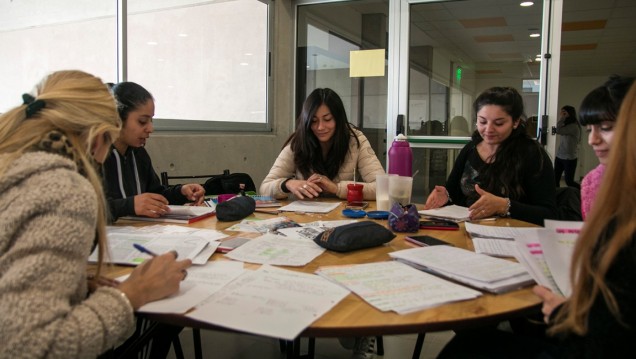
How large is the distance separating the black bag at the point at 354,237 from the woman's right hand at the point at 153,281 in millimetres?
421

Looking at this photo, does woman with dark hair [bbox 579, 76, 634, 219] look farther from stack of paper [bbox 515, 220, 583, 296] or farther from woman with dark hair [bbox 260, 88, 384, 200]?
woman with dark hair [bbox 260, 88, 384, 200]

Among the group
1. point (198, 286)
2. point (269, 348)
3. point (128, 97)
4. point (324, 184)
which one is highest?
point (128, 97)

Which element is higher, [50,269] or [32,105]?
[32,105]

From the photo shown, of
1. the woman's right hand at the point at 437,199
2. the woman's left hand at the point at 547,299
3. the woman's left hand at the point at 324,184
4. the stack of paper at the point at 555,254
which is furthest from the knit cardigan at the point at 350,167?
the woman's left hand at the point at 547,299

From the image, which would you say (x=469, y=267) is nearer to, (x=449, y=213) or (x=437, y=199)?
(x=449, y=213)

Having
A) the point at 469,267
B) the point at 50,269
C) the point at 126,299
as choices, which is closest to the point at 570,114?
the point at 469,267

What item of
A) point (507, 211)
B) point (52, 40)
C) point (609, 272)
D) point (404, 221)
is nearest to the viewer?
point (609, 272)

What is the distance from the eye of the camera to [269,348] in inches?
86.1

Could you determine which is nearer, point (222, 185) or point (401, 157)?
point (401, 157)

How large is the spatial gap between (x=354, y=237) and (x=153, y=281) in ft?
1.77

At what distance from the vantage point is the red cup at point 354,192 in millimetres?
2088

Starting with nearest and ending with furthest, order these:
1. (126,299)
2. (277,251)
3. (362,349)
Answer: (126,299), (277,251), (362,349)

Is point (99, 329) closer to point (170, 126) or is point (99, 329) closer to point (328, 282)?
point (328, 282)

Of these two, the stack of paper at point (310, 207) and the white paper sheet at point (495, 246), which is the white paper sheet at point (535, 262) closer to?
the white paper sheet at point (495, 246)
